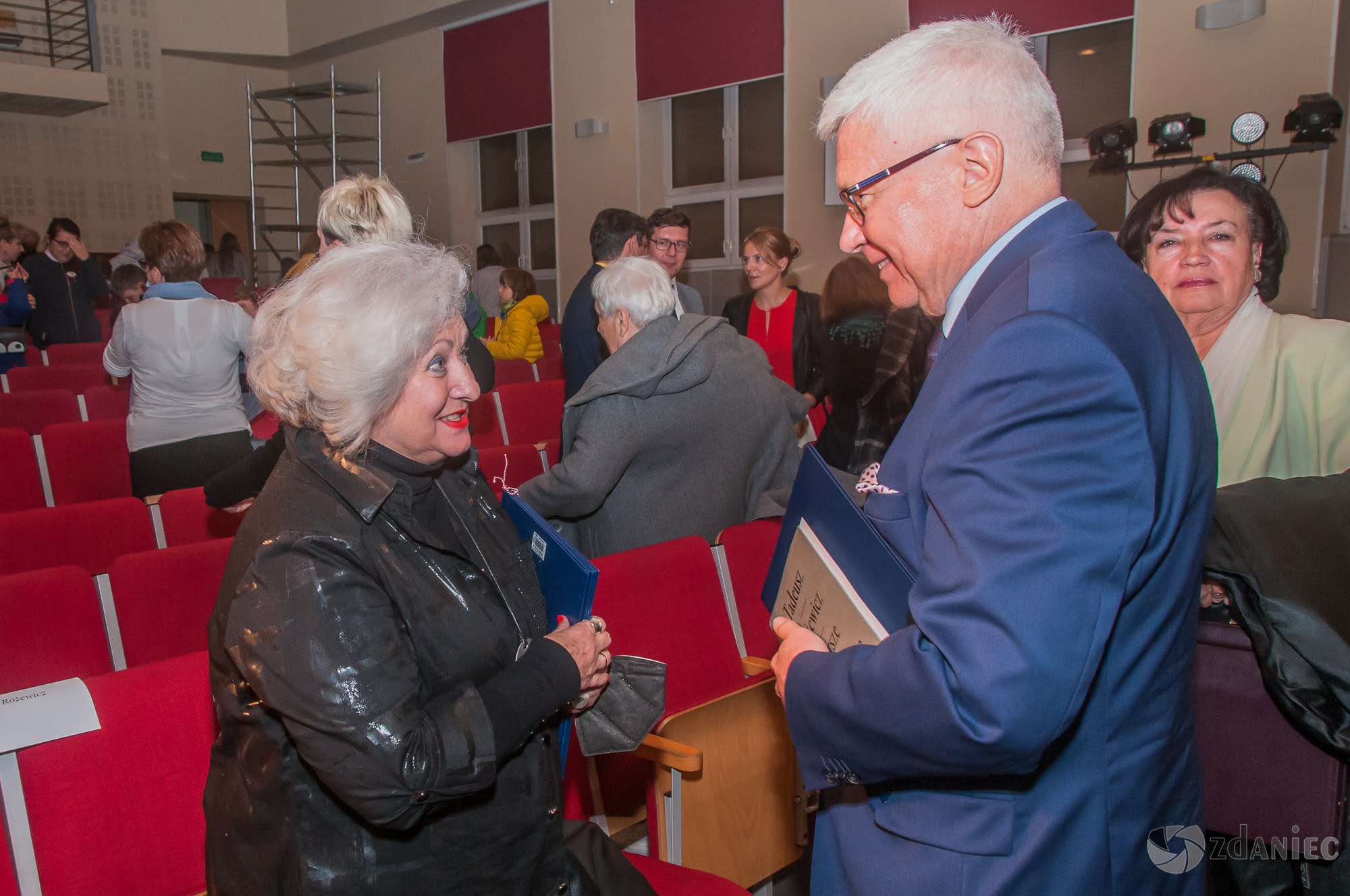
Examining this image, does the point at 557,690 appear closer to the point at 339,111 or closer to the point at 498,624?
the point at 498,624

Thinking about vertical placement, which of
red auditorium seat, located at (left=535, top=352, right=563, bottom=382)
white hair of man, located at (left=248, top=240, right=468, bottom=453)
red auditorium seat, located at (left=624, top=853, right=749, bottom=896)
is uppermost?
white hair of man, located at (left=248, top=240, right=468, bottom=453)

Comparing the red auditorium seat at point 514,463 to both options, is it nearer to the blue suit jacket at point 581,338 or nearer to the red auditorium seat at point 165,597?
the blue suit jacket at point 581,338

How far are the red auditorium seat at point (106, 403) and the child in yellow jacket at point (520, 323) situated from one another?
2.11m

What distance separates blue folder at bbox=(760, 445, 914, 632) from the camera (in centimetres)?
104

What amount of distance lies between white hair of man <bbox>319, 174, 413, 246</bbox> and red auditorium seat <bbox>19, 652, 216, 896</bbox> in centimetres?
118

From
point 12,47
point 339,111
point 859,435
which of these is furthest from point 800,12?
point 12,47

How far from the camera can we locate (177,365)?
314 centimetres

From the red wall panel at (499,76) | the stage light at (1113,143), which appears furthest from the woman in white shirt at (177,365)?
the red wall panel at (499,76)

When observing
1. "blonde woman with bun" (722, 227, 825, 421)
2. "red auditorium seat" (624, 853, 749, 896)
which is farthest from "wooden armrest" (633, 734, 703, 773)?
"blonde woman with bun" (722, 227, 825, 421)

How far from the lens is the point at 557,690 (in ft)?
4.35

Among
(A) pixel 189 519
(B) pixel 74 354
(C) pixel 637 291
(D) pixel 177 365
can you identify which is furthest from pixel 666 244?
(B) pixel 74 354

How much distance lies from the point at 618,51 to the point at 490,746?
32.2 feet

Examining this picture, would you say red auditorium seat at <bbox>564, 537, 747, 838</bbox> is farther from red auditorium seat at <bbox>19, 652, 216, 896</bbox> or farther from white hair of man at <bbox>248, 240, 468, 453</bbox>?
white hair of man at <bbox>248, 240, 468, 453</bbox>

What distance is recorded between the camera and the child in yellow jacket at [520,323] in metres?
6.19
